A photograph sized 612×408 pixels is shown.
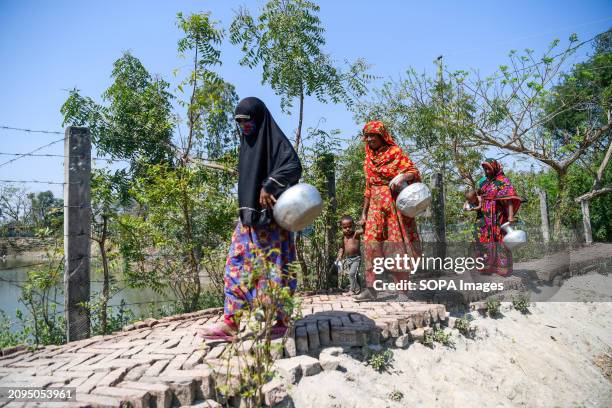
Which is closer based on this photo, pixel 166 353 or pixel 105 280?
pixel 166 353

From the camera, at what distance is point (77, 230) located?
3.86m

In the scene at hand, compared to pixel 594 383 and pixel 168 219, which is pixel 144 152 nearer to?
pixel 168 219

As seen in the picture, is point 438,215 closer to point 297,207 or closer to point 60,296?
point 297,207

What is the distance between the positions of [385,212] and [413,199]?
580mm

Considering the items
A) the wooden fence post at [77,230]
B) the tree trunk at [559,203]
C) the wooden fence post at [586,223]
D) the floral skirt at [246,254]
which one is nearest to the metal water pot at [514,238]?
the floral skirt at [246,254]

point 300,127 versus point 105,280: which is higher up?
point 300,127

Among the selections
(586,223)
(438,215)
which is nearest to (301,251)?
(438,215)

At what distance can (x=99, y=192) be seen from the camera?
4.46 meters

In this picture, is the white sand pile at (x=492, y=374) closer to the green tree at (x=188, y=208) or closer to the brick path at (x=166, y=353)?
the brick path at (x=166, y=353)

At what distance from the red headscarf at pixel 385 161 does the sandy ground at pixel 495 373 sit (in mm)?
1846

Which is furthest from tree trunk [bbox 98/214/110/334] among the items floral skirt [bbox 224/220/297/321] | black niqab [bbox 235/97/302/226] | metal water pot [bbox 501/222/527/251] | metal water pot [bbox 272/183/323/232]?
metal water pot [bbox 501/222/527/251]

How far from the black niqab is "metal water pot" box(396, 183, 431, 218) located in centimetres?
156

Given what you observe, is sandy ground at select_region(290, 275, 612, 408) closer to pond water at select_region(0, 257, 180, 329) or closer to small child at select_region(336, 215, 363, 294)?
small child at select_region(336, 215, 363, 294)

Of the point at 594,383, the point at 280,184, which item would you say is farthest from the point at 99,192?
the point at 594,383
